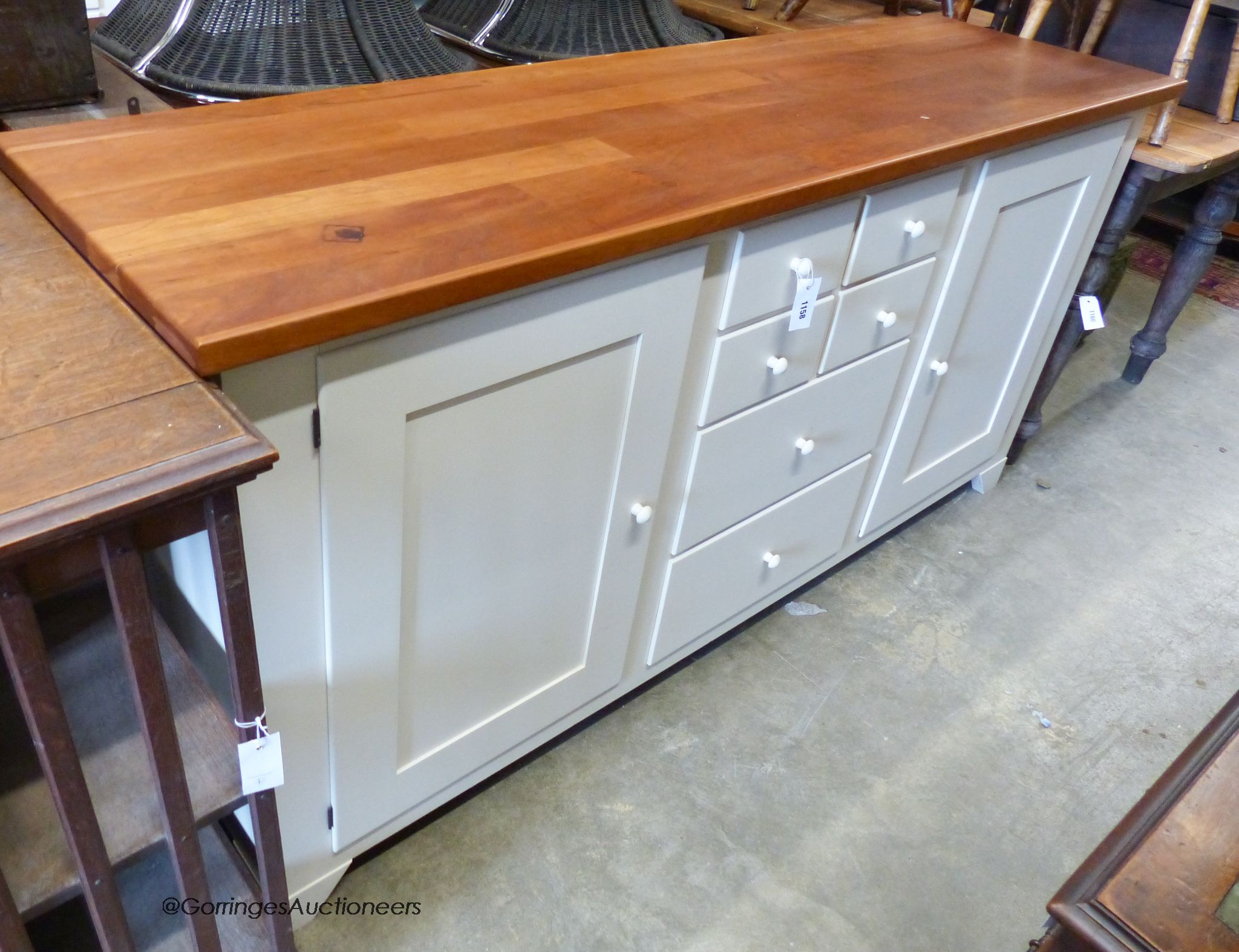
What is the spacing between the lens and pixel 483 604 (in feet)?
3.63

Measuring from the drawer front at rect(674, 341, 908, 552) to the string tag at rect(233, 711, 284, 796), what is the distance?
24.7 inches

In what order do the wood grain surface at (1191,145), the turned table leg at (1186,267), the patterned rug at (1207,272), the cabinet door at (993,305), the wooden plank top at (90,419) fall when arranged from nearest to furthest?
1. the wooden plank top at (90,419)
2. the cabinet door at (993,305)
3. the wood grain surface at (1191,145)
4. the turned table leg at (1186,267)
5. the patterned rug at (1207,272)

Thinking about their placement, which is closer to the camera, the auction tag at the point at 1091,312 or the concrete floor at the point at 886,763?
the concrete floor at the point at 886,763

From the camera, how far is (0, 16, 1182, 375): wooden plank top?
782 mm

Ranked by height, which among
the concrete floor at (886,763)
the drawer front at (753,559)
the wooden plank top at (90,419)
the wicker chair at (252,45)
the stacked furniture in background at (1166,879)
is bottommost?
the concrete floor at (886,763)

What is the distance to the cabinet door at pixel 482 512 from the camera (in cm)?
88

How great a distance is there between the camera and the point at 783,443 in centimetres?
140

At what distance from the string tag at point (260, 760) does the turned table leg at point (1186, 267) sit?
2319 millimetres

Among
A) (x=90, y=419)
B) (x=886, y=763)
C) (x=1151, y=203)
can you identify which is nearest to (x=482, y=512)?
(x=90, y=419)

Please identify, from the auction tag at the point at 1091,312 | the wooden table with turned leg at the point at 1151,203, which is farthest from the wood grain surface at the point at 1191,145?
the auction tag at the point at 1091,312

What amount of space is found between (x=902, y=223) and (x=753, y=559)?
525 mm

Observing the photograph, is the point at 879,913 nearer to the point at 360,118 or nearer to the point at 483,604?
the point at 483,604

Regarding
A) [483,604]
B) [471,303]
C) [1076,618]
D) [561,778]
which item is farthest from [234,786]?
[1076,618]

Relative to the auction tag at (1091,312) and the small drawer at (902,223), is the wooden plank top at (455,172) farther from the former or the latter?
the auction tag at (1091,312)
